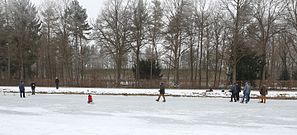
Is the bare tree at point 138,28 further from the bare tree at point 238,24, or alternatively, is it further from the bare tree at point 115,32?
the bare tree at point 238,24

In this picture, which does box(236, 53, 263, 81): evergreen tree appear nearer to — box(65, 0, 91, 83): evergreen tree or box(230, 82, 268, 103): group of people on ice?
box(230, 82, 268, 103): group of people on ice

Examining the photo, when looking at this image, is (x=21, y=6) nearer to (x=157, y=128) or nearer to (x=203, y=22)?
(x=203, y=22)

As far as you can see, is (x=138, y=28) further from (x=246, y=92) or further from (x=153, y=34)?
(x=246, y=92)

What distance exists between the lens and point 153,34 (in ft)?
148

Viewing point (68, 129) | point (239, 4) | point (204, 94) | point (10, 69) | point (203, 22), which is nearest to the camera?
point (68, 129)

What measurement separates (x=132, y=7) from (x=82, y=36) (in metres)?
9.14

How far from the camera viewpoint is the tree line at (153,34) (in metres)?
39.8

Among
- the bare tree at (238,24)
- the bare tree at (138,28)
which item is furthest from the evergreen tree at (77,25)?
the bare tree at (238,24)

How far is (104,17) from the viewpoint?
1823 inches

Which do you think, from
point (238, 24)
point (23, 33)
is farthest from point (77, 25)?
point (238, 24)

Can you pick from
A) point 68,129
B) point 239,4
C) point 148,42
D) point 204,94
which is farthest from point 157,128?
point 148,42

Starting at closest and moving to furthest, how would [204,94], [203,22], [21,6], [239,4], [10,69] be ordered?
[204,94], [239,4], [203,22], [21,6], [10,69]

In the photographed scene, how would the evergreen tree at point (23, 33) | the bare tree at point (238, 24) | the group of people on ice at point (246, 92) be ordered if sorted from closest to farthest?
the group of people on ice at point (246, 92) < the bare tree at point (238, 24) < the evergreen tree at point (23, 33)

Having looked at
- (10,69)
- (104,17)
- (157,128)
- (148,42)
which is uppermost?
(104,17)
